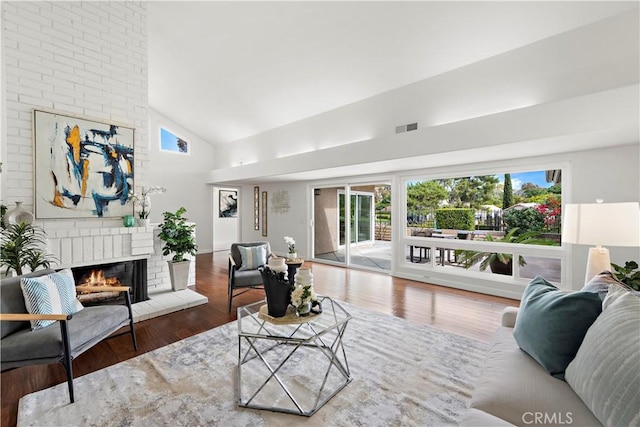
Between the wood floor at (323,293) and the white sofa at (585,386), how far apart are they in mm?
1640

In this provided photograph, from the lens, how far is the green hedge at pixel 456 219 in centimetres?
450

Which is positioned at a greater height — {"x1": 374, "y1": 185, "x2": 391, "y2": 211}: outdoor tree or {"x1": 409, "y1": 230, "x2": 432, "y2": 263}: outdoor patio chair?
{"x1": 374, "y1": 185, "x2": 391, "y2": 211}: outdoor tree

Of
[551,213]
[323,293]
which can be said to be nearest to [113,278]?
[323,293]

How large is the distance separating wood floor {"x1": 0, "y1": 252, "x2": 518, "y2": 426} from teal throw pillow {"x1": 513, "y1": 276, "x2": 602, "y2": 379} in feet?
4.84

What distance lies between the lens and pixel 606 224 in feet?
6.60

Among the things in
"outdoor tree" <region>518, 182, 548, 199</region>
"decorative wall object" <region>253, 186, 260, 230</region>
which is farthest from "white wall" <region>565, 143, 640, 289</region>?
"decorative wall object" <region>253, 186, 260, 230</region>

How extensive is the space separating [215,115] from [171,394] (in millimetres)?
5999

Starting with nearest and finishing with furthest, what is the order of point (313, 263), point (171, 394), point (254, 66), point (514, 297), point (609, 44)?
point (171, 394) → point (609, 44) → point (514, 297) → point (254, 66) → point (313, 263)

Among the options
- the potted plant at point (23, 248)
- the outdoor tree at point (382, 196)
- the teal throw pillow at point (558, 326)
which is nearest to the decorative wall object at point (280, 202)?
the outdoor tree at point (382, 196)

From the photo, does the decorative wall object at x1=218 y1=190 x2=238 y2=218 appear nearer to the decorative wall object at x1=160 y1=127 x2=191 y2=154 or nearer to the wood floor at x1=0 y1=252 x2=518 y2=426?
the decorative wall object at x1=160 y1=127 x2=191 y2=154

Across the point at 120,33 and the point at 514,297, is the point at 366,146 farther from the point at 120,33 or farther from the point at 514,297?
the point at 120,33

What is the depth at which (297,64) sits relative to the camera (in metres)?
4.33

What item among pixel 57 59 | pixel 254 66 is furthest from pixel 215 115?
pixel 57 59

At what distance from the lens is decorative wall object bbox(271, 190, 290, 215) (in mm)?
7306
